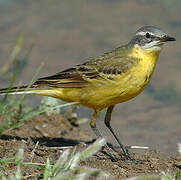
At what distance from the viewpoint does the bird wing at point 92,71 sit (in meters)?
7.20

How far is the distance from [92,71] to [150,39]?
959mm

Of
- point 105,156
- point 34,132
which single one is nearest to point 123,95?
point 105,156

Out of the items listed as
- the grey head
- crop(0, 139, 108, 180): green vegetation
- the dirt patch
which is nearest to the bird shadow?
the dirt patch

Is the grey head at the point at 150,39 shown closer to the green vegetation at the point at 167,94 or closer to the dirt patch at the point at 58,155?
the dirt patch at the point at 58,155

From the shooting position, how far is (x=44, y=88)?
7.46 metres

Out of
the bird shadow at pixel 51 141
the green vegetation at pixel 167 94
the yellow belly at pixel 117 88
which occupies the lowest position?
the green vegetation at pixel 167 94

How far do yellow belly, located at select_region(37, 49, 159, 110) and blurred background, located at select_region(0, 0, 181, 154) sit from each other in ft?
5.51

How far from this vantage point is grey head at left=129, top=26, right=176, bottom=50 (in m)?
7.29

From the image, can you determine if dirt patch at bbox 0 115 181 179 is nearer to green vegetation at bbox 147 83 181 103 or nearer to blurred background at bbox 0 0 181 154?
blurred background at bbox 0 0 181 154

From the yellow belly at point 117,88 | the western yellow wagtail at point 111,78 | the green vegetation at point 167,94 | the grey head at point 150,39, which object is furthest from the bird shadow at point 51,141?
the green vegetation at point 167,94

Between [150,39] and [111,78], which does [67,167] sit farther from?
[150,39]

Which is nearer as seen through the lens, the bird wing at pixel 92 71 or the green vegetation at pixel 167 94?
the bird wing at pixel 92 71

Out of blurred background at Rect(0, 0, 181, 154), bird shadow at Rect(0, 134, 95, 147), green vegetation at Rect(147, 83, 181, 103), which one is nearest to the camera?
bird shadow at Rect(0, 134, 95, 147)

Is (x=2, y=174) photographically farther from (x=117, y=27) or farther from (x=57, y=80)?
(x=117, y=27)
